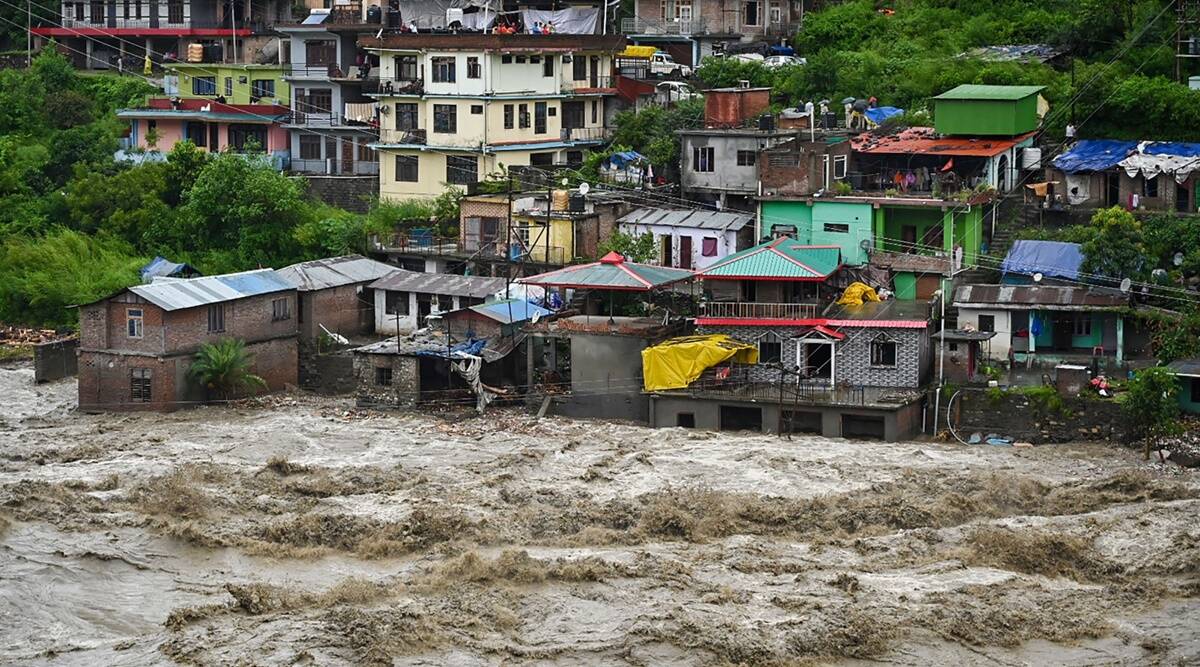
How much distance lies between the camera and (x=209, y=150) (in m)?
71.1

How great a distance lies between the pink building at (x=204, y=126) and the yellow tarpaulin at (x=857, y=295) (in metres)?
25.0

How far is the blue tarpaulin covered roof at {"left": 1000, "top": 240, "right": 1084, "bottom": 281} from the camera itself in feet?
170

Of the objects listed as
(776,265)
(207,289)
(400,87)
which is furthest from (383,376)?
(400,87)

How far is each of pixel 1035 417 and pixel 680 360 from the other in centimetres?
865

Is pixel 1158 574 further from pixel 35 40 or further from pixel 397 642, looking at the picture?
pixel 35 40

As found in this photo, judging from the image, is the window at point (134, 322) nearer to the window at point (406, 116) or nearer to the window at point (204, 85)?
the window at point (406, 116)

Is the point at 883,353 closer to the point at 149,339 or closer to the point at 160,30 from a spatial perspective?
the point at 149,339

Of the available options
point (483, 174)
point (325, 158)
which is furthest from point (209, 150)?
point (483, 174)

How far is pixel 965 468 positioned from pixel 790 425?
501 cm

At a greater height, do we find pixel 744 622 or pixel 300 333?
pixel 300 333

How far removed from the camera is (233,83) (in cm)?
7425

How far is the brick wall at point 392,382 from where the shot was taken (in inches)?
2014

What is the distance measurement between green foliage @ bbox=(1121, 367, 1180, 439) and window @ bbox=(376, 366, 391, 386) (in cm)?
1849

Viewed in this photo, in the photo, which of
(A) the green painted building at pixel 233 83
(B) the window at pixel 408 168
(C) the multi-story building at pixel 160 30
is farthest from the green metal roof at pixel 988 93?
(C) the multi-story building at pixel 160 30
